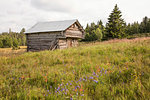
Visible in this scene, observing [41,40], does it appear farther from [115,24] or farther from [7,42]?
[7,42]

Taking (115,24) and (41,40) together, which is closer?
(41,40)

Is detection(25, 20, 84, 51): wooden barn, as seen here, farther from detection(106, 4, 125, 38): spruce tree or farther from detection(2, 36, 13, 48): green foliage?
detection(2, 36, 13, 48): green foliage

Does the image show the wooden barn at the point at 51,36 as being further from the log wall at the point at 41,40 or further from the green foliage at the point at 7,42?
the green foliage at the point at 7,42

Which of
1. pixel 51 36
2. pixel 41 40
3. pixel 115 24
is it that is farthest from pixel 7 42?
pixel 115 24

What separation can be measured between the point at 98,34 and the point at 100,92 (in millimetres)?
57632

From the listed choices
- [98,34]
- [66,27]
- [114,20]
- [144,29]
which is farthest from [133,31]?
[66,27]

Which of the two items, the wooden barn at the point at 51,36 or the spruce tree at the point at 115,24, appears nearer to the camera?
the wooden barn at the point at 51,36

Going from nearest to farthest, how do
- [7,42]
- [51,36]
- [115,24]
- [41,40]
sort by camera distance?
1. [51,36]
2. [41,40]
3. [115,24]
4. [7,42]

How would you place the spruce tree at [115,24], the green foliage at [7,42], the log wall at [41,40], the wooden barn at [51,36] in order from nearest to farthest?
the wooden barn at [51,36], the log wall at [41,40], the spruce tree at [115,24], the green foliage at [7,42]

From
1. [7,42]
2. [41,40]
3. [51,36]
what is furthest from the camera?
[7,42]

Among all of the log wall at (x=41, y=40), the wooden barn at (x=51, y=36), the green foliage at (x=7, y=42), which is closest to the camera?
the wooden barn at (x=51, y=36)

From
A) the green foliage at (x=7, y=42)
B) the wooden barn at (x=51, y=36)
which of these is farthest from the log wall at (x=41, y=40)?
the green foliage at (x=7, y=42)

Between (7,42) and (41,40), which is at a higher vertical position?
(7,42)

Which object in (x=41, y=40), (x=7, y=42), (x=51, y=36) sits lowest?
(x=41, y=40)
